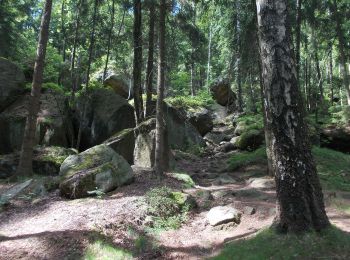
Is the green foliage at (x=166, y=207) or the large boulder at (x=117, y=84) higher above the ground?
the large boulder at (x=117, y=84)

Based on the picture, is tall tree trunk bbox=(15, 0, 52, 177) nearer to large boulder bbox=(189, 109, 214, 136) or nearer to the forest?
the forest

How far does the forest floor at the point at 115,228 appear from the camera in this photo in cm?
686

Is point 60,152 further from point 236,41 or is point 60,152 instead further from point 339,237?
point 339,237

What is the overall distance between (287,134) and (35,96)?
898 cm

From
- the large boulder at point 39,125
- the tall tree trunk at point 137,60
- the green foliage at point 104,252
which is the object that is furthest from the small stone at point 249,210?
the large boulder at point 39,125

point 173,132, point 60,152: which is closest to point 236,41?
point 173,132

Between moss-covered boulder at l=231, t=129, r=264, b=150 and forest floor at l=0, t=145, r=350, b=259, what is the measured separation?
26.7ft

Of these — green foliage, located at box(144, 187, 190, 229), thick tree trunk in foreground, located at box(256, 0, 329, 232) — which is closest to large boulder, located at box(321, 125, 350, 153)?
green foliage, located at box(144, 187, 190, 229)

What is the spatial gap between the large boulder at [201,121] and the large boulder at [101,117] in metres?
5.91

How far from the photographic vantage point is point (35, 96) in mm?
12266

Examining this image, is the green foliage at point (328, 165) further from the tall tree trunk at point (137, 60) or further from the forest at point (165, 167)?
the tall tree trunk at point (137, 60)

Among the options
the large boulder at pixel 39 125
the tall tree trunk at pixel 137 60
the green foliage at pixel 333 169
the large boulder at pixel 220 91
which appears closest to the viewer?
the green foliage at pixel 333 169

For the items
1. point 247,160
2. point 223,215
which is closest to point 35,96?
point 223,215

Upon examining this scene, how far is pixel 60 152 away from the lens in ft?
48.7
